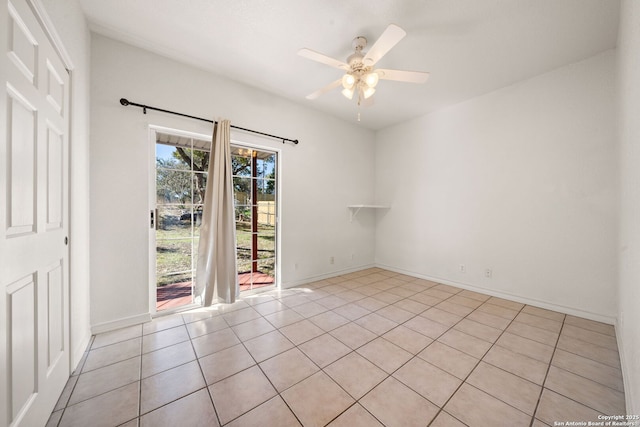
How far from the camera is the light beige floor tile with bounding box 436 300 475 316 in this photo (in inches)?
105

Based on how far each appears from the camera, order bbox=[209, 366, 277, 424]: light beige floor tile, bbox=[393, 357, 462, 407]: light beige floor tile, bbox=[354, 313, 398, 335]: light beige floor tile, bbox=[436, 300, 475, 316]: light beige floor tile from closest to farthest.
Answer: bbox=[209, 366, 277, 424]: light beige floor tile, bbox=[393, 357, 462, 407]: light beige floor tile, bbox=[354, 313, 398, 335]: light beige floor tile, bbox=[436, 300, 475, 316]: light beige floor tile

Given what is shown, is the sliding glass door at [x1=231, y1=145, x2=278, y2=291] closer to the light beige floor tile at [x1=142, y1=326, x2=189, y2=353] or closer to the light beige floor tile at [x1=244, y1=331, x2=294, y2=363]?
the light beige floor tile at [x1=142, y1=326, x2=189, y2=353]

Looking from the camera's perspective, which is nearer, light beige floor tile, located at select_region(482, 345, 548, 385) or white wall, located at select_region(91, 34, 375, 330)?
light beige floor tile, located at select_region(482, 345, 548, 385)

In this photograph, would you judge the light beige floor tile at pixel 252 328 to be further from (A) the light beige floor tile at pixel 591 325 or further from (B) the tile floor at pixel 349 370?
(A) the light beige floor tile at pixel 591 325

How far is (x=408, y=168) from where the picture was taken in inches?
164

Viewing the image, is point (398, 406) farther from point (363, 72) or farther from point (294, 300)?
point (363, 72)

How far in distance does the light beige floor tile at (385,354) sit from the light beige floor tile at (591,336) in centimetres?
169

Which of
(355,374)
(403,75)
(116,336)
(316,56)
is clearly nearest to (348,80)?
(316,56)

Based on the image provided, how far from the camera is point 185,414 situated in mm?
1337

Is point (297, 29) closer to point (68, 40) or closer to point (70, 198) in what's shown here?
point (68, 40)

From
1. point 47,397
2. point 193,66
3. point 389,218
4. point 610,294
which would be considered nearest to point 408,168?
point 389,218

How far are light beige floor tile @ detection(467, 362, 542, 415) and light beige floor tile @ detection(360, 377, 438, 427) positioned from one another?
1.49 ft

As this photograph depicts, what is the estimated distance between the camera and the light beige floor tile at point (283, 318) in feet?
7.91

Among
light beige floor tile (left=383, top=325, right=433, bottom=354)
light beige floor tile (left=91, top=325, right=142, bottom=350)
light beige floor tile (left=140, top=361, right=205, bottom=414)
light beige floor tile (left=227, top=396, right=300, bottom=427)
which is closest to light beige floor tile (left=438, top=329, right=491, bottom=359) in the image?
light beige floor tile (left=383, top=325, right=433, bottom=354)
